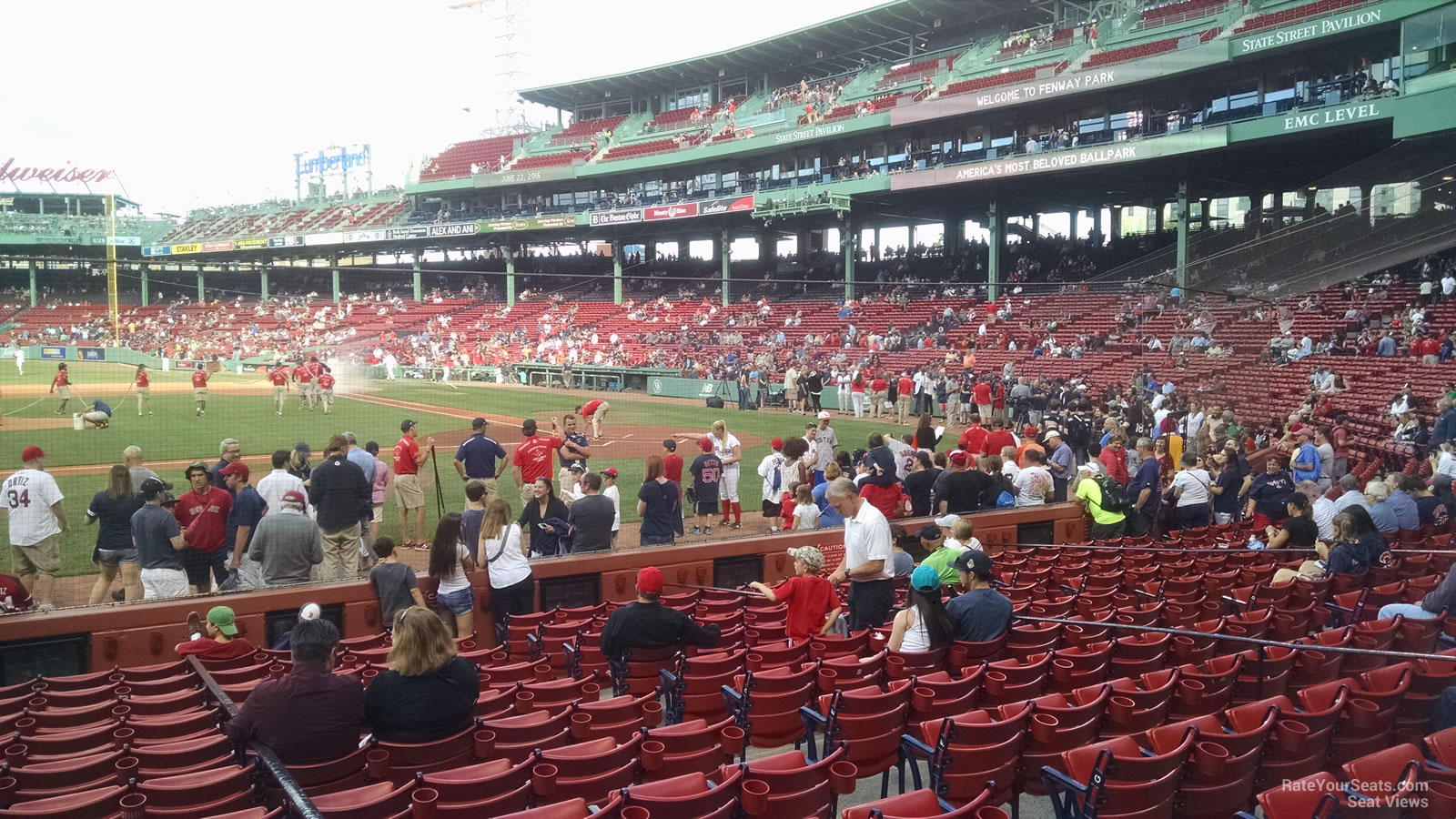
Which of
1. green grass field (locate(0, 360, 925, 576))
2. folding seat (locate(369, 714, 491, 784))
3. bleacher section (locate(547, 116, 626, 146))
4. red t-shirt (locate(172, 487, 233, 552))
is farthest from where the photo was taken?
bleacher section (locate(547, 116, 626, 146))

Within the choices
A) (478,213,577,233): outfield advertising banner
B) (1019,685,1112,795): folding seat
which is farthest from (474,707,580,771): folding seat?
(478,213,577,233): outfield advertising banner

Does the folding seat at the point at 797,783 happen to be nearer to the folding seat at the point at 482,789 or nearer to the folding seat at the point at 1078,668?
the folding seat at the point at 482,789

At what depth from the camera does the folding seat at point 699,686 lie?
577cm

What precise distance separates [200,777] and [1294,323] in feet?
78.4

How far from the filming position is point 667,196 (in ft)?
152

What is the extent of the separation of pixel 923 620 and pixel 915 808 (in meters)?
2.45

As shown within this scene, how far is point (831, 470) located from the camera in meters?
10.7

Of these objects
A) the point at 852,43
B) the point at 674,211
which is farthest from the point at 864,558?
the point at 852,43

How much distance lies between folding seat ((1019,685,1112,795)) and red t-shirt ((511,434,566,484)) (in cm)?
740

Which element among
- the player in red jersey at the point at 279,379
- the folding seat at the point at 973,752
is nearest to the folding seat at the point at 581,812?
the folding seat at the point at 973,752

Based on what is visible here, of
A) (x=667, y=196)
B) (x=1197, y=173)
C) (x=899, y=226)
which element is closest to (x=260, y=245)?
(x=667, y=196)

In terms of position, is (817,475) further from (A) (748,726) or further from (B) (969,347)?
(B) (969,347)

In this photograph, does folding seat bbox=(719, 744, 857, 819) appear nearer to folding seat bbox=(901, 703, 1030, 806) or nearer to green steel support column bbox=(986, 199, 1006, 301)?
folding seat bbox=(901, 703, 1030, 806)

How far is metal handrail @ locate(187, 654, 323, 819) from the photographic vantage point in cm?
297
